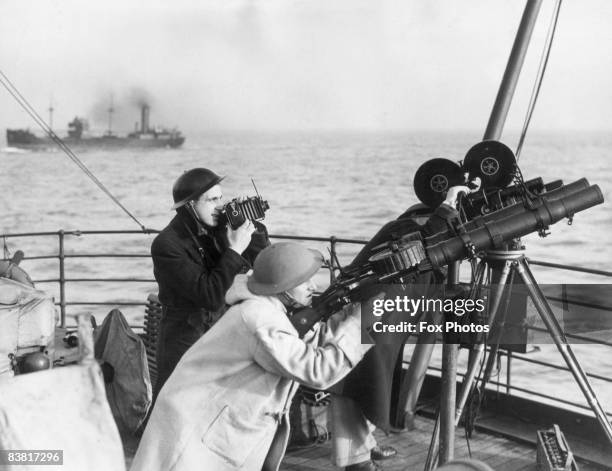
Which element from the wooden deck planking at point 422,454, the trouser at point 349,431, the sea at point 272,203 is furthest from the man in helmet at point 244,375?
the sea at point 272,203

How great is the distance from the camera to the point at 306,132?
9162cm

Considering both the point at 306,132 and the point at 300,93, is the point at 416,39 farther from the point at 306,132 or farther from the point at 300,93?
the point at 306,132

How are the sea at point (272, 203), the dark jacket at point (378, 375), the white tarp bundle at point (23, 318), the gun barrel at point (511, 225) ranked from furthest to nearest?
the sea at point (272, 203)
the white tarp bundle at point (23, 318)
the dark jacket at point (378, 375)
the gun barrel at point (511, 225)

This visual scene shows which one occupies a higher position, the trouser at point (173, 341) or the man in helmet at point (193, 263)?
the man in helmet at point (193, 263)

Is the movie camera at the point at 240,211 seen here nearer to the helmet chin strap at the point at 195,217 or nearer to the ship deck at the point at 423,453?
the helmet chin strap at the point at 195,217

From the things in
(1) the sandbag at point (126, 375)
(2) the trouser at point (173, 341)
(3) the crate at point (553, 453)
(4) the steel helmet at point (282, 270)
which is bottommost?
(3) the crate at point (553, 453)

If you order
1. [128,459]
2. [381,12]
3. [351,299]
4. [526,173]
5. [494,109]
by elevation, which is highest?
[381,12]

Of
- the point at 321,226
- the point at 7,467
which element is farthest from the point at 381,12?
the point at 7,467

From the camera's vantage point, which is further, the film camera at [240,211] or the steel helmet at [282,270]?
the film camera at [240,211]

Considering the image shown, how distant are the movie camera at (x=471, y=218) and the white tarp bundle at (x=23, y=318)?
265 cm

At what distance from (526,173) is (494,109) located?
36.2m

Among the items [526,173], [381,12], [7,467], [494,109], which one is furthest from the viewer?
[381,12]

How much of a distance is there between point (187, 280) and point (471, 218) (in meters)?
1.37

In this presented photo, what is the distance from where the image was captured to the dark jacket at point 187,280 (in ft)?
13.1
